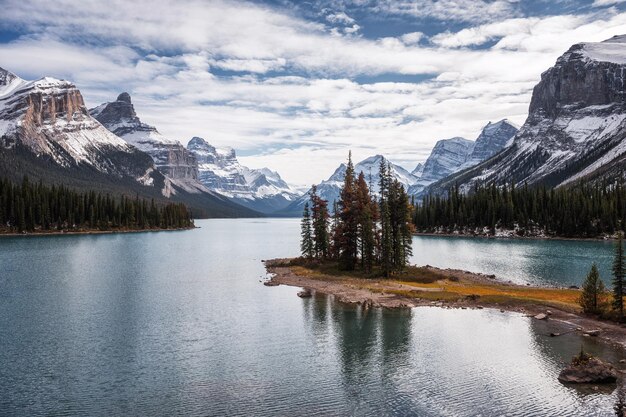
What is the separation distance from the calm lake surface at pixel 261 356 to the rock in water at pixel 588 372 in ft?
3.90

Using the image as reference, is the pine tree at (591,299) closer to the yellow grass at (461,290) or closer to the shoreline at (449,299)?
the shoreline at (449,299)

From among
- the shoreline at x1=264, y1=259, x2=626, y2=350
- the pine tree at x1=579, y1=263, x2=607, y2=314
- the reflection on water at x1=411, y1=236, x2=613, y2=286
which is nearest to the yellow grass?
the shoreline at x1=264, y1=259, x2=626, y2=350

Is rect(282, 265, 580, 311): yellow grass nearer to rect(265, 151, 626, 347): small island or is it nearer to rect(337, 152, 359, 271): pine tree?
rect(265, 151, 626, 347): small island

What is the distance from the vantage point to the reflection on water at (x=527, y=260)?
9954cm

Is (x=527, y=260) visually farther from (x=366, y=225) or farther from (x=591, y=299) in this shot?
(x=591, y=299)

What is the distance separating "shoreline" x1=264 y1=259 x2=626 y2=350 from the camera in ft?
180

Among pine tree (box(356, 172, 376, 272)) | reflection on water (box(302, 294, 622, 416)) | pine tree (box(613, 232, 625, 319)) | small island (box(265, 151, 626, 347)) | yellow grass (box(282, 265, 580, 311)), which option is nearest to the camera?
reflection on water (box(302, 294, 622, 416))

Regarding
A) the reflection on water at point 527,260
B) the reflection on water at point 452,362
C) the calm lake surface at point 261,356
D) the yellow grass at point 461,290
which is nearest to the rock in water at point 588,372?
the reflection on water at point 452,362

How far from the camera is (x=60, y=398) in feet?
117

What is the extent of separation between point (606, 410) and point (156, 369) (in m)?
34.2

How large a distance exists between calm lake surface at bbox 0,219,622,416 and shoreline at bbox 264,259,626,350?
8.86 ft

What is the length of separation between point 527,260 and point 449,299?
2607 inches

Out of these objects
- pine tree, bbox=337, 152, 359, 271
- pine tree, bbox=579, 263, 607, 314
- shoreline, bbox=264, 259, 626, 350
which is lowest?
shoreline, bbox=264, 259, 626, 350

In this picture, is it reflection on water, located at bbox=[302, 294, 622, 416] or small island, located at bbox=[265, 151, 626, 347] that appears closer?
reflection on water, located at bbox=[302, 294, 622, 416]
